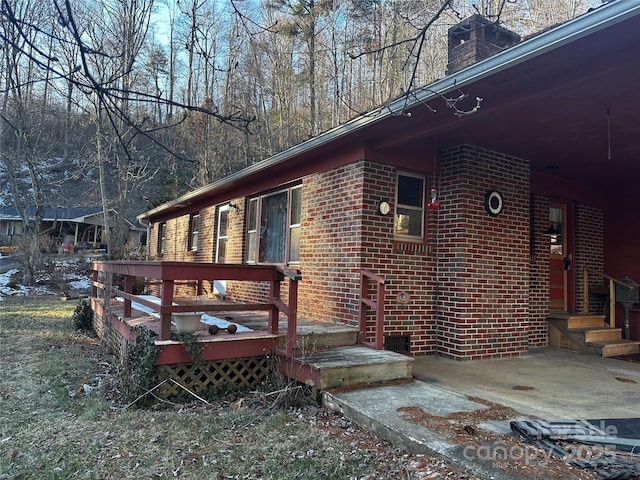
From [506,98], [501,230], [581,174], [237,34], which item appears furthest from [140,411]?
[581,174]

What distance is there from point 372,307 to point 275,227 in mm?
3199

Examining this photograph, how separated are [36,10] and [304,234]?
4.09 metres

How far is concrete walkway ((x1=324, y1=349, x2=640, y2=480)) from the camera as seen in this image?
9.46 ft

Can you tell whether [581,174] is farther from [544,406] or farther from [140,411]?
[140,411]

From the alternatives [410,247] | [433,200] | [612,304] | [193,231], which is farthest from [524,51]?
[193,231]

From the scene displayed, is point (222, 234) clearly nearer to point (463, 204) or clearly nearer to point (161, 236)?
point (463, 204)

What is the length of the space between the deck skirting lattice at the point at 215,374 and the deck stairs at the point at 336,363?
1.05 ft

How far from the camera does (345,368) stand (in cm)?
409

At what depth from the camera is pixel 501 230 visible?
621cm

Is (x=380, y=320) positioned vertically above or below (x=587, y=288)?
below

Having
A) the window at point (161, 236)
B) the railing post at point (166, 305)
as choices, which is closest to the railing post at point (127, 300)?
the railing post at point (166, 305)

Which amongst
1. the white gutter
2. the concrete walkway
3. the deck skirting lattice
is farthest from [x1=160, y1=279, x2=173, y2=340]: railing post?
the white gutter

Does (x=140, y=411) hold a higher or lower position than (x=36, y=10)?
lower

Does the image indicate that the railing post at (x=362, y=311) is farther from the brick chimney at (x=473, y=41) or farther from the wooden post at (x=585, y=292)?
the wooden post at (x=585, y=292)
